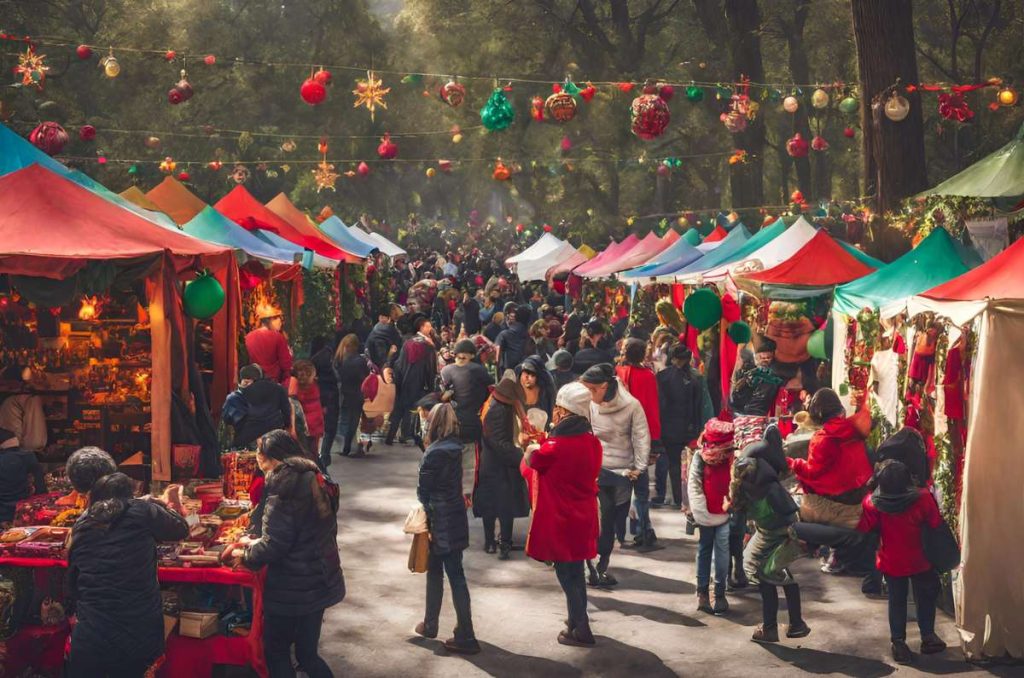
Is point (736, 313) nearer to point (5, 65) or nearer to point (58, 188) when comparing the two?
point (58, 188)

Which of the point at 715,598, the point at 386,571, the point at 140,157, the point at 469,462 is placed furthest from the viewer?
the point at 140,157

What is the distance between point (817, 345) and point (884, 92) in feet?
10.2

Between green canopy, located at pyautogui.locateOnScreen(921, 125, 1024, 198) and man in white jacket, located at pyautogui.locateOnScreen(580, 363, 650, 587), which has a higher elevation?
green canopy, located at pyautogui.locateOnScreen(921, 125, 1024, 198)

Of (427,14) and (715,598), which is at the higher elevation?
(427,14)

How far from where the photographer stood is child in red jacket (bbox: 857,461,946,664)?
7.99 meters

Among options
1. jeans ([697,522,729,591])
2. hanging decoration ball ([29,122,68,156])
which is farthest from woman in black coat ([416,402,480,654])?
hanging decoration ball ([29,122,68,156])

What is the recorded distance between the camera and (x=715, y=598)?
9250 mm

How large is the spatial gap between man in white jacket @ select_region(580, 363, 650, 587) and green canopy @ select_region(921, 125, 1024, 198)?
172 inches

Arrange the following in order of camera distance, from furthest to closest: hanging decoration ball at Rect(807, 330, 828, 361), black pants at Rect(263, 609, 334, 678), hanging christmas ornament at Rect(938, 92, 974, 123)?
hanging christmas ornament at Rect(938, 92, 974, 123) < hanging decoration ball at Rect(807, 330, 828, 361) < black pants at Rect(263, 609, 334, 678)

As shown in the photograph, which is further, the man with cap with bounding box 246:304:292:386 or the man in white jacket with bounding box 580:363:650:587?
the man with cap with bounding box 246:304:292:386

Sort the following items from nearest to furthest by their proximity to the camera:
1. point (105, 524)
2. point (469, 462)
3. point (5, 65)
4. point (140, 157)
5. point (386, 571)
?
point (105, 524) → point (386, 571) → point (469, 462) → point (5, 65) → point (140, 157)

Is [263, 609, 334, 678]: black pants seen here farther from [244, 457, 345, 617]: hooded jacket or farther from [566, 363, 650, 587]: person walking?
[566, 363, 650, 587]: person walking

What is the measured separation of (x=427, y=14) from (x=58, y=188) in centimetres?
3584

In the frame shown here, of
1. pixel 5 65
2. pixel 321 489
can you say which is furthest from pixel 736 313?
pixel 5 65
